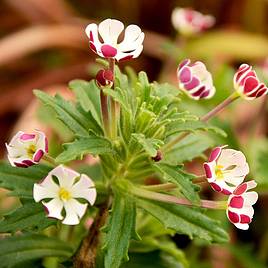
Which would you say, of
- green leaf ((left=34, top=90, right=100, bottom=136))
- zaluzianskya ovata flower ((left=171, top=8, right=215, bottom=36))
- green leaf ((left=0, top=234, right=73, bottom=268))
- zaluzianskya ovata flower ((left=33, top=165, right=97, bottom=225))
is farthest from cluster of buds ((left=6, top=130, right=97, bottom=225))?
zaluzianskya ovata flower ((left=171, top=8, right=215, bottom=36))

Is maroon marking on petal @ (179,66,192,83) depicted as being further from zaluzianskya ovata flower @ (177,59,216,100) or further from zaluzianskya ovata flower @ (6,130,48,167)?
zaluzianskya ovata flower @ (6,130,48,167)

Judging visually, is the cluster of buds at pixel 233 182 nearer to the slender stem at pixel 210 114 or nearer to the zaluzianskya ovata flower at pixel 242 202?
the zaluzianskya ovata flower at pixel 242 202

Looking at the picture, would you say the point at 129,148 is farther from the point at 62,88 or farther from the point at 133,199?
the point at 62,88

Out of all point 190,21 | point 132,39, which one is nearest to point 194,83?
point 132,39

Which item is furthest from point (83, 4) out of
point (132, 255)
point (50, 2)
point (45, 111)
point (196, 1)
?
point (132, 255)

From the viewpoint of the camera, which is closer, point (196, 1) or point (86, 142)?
point (86, 142)

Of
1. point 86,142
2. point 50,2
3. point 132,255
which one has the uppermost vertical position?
point 86,142
